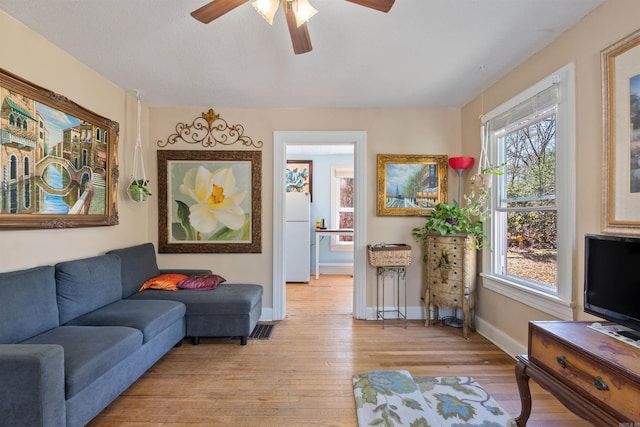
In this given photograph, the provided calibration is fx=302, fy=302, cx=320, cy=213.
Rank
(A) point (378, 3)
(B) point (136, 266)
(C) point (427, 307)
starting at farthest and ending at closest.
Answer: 1. (C) point (427, 307)
2. (B) point (136, 266)
3. (A) point (378, 3)

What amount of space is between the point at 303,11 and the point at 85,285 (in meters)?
2.43

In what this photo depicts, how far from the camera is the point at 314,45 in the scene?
225 centimetres

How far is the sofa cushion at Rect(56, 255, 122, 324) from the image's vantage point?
2.17 m

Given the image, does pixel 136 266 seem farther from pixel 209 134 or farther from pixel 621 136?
pixel 621 136

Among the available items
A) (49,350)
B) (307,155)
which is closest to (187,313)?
(49,350)

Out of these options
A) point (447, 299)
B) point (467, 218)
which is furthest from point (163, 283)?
point (467, 218)

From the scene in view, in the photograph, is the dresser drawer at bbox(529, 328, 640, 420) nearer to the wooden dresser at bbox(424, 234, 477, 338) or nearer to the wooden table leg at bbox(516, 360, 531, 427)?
the wooden table leg at bbox(516, 360, 531, 427)

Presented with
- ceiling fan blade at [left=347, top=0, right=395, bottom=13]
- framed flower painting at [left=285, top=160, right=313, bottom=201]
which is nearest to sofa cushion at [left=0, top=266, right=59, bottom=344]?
ceiling fan blade at [left=347, top=0, right=395, bottom=13]

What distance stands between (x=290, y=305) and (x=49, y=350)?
2.88 meters

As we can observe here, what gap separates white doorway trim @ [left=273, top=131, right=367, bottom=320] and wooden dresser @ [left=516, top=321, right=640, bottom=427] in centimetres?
199

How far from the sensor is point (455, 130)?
3.55 metres

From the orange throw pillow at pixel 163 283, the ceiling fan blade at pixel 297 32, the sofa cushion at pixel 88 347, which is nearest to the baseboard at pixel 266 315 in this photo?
the orange throw pillow at pixel 163 283

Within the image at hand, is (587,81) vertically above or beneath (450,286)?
above

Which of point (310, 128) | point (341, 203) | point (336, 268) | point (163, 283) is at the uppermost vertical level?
point (310, 128)
